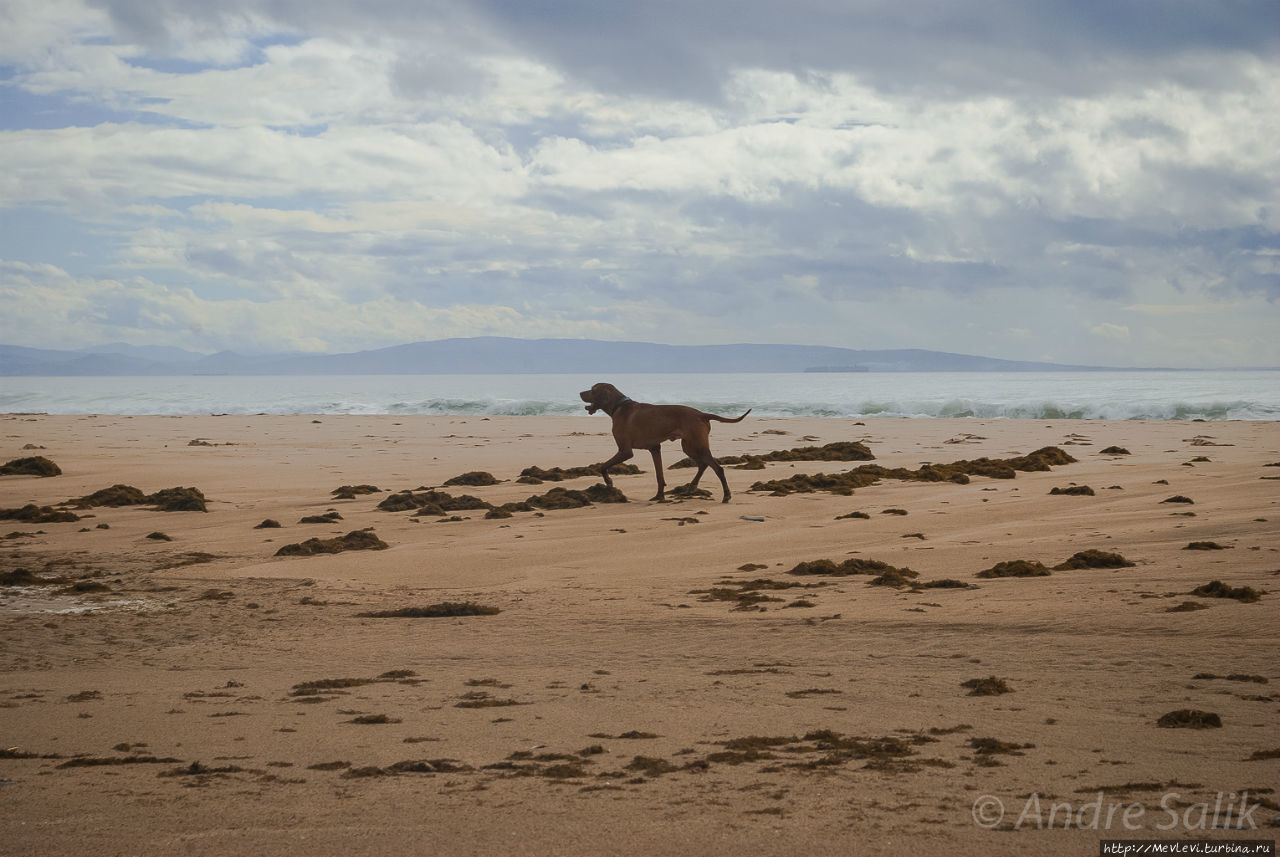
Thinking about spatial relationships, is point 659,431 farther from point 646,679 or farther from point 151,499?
point 646,679

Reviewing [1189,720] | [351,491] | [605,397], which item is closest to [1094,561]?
[1189,720]

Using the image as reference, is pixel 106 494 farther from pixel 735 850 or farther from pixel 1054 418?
pixel 1054 418

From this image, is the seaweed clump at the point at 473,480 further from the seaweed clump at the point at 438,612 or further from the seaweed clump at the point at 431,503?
the seaweed clump at the point at 438,612

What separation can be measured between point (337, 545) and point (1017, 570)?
5.46 metres

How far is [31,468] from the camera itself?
1492 centimetres

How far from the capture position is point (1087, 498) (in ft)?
37.2

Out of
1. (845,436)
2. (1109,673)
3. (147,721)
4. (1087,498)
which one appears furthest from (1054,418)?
(147,721)

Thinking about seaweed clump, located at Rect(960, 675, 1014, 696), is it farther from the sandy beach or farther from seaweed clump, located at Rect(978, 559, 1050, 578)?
seaweed clump, located at Rect(978, 559, 1050, 578)

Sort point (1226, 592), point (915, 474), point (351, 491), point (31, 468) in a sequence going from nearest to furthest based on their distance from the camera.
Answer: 1. point (1226, 592)
2. point (351, 491)
3. point (915, 474)
4. point (31, 468)

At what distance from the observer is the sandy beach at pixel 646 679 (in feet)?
10.0

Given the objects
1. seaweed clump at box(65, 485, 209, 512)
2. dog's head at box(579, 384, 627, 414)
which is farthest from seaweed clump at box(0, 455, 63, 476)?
dog's head at box(579, 384, 627, 414)
